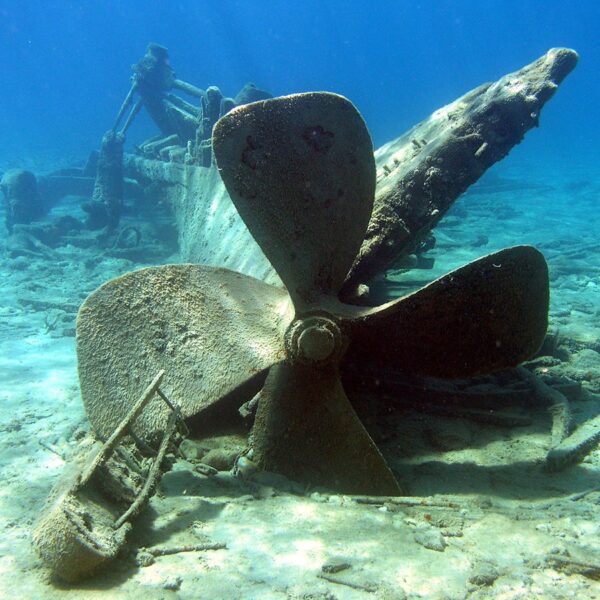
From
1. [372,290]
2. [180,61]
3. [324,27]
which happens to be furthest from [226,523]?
[324,27]

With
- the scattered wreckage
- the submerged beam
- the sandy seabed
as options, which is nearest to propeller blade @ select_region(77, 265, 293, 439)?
the scattered wreckage

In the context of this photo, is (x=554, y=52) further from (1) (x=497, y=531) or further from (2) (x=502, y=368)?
(1) (x=497, y=531)

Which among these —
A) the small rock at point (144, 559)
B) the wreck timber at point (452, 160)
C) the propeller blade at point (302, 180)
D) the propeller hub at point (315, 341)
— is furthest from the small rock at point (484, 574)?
the wreck timber at point (452, 160)

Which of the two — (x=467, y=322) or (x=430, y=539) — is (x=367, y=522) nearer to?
(x=430, y=539)

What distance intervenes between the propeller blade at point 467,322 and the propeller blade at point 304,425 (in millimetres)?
484

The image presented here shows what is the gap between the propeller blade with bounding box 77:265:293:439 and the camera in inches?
→ 138

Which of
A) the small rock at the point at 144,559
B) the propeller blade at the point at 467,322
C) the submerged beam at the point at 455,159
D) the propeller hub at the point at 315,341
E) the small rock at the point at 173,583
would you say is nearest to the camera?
the small rock at the point at 173,583

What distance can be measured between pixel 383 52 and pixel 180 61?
191ft

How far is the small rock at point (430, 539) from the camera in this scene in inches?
96.8

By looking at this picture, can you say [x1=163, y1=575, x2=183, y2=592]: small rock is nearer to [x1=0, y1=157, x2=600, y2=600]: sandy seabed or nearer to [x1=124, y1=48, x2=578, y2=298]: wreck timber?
[x1=0, y1=157, x2=600, y2=600]: sandy seabed

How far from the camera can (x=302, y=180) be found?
339cm

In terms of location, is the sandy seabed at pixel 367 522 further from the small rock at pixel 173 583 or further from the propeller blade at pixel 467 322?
the propeller blade at pixel 467 322

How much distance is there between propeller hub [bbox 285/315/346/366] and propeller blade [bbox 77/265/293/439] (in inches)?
6.1

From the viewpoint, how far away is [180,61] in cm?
11475
